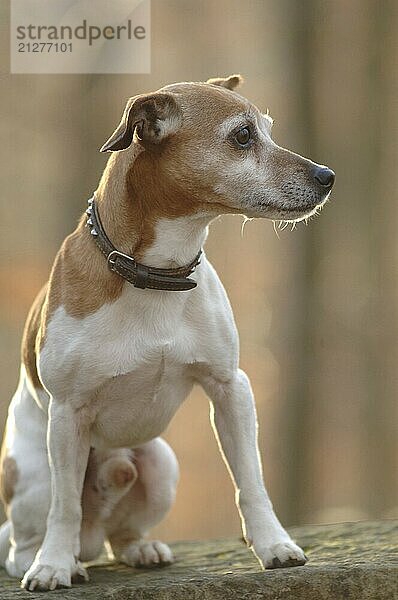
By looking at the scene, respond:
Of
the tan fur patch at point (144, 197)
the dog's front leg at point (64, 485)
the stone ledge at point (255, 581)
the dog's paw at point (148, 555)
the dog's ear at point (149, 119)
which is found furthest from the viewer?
the dog's paw at point (148, 555)

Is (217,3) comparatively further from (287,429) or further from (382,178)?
(287,429)

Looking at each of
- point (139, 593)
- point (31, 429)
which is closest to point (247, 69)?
point (31, 429)

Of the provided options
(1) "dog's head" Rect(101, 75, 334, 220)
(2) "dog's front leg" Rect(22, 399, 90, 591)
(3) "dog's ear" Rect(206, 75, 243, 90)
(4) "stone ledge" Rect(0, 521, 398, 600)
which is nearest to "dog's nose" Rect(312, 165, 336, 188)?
(1) "dog's head" Rect(101, 75, 334, 220)

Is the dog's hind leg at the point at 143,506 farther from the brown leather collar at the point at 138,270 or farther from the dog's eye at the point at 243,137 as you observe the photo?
the dog's eye at the point at 243,137

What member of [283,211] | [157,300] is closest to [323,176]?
[283,211]

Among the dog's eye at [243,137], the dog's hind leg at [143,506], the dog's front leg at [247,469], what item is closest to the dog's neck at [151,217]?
the dog's eye at [243,137]

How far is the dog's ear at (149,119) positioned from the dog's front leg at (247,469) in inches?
34.0

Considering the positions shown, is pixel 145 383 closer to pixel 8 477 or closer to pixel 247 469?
pixel 247 469

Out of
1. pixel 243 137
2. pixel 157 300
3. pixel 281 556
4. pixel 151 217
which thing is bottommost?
pixel 281 556

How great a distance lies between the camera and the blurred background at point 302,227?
10641 millimetres

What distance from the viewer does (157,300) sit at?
13.4 feet

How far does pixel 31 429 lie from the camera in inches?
181

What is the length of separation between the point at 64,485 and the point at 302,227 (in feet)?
21.1

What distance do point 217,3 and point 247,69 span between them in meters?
0.65
